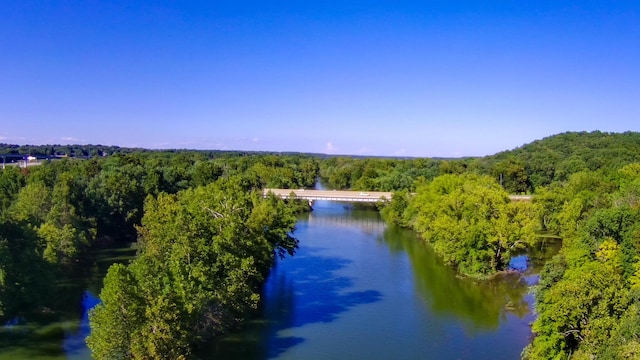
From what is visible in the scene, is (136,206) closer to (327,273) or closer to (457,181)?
(327,273)

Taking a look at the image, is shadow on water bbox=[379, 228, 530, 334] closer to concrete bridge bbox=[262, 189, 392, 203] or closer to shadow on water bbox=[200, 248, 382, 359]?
shadow on water bbox=[200, 248, 382, 359]

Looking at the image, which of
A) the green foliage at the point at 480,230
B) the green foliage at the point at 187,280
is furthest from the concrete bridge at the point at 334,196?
the green foliage at the point at 187,280

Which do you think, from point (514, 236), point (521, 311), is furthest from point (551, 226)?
point (521, 311)

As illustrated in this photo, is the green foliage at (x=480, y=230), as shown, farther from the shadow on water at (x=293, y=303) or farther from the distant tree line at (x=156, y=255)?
the distant tree line at (x=156, y=255)

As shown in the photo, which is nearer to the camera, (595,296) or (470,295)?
(595,296)

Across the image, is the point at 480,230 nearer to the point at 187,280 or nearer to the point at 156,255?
the point at 156,255

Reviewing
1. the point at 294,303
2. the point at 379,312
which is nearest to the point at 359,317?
the point at 379,312

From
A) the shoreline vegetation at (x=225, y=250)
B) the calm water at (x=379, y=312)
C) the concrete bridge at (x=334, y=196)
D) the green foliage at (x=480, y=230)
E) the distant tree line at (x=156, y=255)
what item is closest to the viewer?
the shoreline vegetation at (x=225, y=250)
